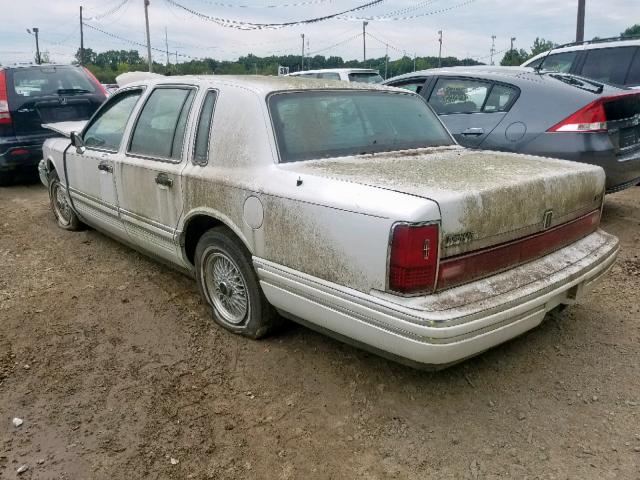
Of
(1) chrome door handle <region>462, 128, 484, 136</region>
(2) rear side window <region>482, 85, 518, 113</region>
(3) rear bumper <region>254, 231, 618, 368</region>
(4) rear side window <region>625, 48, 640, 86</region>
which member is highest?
(4) rear side window <region>625, 48, 640, 86</region>

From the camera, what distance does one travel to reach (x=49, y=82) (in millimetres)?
7977

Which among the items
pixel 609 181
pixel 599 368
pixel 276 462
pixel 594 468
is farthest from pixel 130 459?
pixel 609 181

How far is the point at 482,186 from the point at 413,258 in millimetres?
549

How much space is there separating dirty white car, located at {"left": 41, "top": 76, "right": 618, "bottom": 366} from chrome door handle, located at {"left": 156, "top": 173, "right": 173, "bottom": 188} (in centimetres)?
1

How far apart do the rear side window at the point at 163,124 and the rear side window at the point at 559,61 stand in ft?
19.3

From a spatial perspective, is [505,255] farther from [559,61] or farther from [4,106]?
[4,106]

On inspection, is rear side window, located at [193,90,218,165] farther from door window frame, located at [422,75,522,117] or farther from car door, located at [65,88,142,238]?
door window frame, located at [422,75,522,117]

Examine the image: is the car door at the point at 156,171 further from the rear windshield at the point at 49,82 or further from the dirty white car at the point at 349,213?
the rear windshield at the point at 49,82

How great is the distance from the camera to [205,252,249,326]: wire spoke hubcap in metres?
3.40

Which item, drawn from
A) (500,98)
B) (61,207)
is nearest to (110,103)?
(61,207)

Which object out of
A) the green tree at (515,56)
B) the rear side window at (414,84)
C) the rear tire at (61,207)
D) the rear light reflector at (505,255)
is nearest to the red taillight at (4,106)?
the rear tire at (61,207)

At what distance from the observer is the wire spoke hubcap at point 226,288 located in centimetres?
340

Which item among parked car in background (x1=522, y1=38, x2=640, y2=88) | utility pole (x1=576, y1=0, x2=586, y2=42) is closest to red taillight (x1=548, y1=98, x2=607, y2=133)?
parked car in background (x1=522, y1=38, x2=640, y2=88)

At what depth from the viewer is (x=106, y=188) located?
444cm
